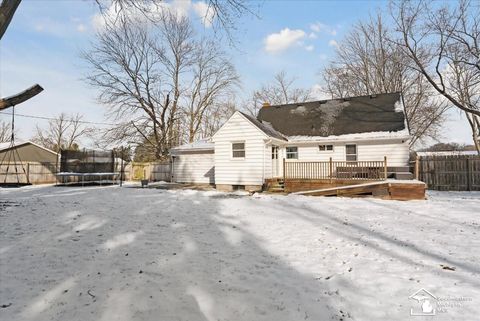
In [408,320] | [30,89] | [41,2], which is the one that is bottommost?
[408,320]

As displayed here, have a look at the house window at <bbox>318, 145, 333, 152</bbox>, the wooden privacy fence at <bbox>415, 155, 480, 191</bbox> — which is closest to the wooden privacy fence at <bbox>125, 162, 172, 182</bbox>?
the house window at <bbox>318, 145, 333, 152</bbox>

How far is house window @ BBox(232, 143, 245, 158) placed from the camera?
14.8 metres

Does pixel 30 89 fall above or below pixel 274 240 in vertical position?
above

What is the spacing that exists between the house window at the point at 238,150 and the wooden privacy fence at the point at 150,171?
9.74 m

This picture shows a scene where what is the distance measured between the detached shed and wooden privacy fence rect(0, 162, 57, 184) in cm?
1071

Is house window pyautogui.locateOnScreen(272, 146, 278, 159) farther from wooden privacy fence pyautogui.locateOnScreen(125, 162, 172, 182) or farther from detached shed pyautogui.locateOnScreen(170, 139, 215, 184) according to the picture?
wooden privacy fence pyautogui.locateOnScreen(125, 162, 172, 182)

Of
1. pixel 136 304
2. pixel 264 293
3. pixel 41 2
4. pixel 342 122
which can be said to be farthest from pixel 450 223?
pixel 41 2

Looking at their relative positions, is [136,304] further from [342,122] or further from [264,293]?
[342,122]

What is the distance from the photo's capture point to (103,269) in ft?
13.4

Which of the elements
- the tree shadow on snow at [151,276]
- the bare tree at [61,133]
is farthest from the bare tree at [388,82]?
the bare tree at [61,133]

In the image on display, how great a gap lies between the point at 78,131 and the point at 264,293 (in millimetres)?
55136

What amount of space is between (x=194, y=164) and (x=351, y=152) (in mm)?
10539

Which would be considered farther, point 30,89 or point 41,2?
point 41,2

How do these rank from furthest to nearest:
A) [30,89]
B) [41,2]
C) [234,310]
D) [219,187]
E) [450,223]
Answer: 1. [219,187]
2. [41,2]
3. [450,223]
4. [30,89]
5. [234,310]
